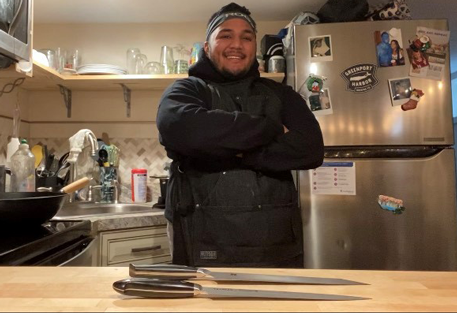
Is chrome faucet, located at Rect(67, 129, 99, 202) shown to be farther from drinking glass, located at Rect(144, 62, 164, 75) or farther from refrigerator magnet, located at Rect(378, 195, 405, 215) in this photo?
refrigerator magnet, located at Rect(378, 195, 405, 215)

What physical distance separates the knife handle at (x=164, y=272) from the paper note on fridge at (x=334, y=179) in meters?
1.12

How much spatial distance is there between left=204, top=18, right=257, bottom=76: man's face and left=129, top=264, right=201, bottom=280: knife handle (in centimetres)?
78

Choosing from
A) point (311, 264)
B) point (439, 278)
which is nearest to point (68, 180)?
point (311, 264)

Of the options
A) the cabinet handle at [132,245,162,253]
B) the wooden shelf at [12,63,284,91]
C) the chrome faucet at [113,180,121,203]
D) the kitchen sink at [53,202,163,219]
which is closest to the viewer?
the cabinet handle at [132,245,162,253]

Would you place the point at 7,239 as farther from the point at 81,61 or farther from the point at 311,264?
the point at 81,61

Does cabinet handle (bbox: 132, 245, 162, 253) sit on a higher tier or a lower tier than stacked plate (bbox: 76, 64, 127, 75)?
lower

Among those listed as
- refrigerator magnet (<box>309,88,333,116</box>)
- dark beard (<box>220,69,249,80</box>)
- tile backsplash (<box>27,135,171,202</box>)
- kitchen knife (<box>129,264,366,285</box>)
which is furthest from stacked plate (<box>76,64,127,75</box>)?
kitchen knife (<box>129,264,366,285</box>)

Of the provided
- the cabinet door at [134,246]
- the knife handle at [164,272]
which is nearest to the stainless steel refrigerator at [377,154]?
the cabinet door at [134,246]

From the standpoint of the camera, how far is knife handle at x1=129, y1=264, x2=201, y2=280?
54cm

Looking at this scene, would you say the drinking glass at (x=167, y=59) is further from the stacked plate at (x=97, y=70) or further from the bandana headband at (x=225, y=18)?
the bandana headband at (x=225, y=18)

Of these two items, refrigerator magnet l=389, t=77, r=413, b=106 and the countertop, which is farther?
refrigerator magnet l=389, t=77, r=413, b=106

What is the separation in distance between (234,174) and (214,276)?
510mm

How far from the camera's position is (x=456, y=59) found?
3.04m

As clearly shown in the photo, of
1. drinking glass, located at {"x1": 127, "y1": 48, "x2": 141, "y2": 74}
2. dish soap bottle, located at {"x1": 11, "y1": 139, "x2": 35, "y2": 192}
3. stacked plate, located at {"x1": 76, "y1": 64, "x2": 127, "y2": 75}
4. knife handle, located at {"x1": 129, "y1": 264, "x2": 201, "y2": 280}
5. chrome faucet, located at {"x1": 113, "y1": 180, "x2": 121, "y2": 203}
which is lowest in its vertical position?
knife handle, located at {"x1": 129, "y1": 264, "x2": 201, "y2": 280}
